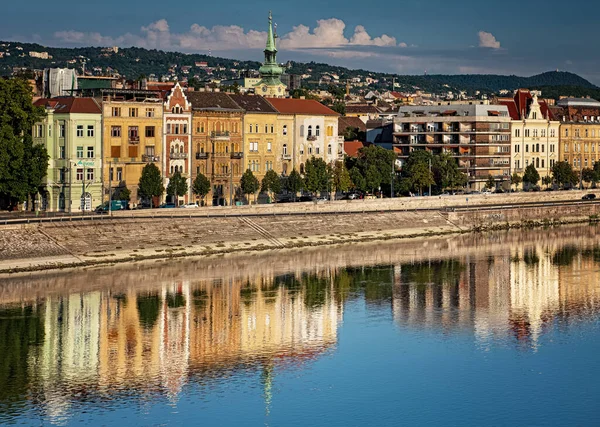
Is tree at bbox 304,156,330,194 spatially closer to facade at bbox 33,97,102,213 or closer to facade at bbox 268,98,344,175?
facade at bbox 268,98,344,175

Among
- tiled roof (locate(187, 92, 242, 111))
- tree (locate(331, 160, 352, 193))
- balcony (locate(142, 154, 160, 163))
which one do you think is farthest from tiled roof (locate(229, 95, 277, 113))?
balcony (locate(142, 154, 160, 163))

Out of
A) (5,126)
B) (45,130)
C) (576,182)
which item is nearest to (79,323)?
(5,126)

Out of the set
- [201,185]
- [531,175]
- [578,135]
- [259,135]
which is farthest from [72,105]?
[578,135]

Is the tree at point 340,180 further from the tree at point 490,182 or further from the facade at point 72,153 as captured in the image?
the facade at point 72,153

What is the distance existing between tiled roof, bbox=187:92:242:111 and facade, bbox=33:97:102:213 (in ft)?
41.0

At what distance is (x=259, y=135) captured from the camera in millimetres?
111625

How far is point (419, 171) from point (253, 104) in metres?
18.2

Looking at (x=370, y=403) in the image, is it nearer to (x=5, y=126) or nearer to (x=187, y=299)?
(x=187, y=299)

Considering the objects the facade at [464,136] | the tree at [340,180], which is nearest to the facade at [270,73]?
the facade at [464,136]

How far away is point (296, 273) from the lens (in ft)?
255

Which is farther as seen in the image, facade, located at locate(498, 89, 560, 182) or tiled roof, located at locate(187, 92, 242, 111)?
facade, located at locate(498, 89, 560, 182)

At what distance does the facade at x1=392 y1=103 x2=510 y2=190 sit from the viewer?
420ft

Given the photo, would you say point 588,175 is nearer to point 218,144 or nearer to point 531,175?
point 531,175

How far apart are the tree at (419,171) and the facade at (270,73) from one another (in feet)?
124
